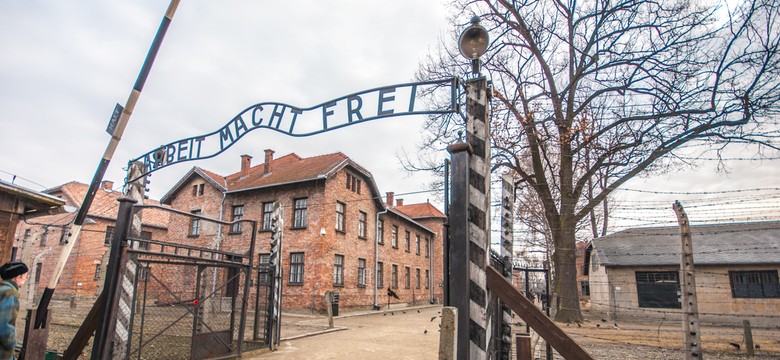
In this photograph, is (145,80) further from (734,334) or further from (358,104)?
(734,334)

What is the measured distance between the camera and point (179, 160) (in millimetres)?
6621

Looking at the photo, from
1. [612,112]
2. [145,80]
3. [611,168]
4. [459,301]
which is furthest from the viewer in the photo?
[611,168]

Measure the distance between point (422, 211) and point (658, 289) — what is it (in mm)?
21808

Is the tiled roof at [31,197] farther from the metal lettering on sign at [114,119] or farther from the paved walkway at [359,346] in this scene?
the paved walkway at [359,346]

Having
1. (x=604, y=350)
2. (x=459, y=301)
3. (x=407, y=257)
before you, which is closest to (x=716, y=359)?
(x=604, y=350)

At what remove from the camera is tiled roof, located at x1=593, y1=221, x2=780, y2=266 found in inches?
754

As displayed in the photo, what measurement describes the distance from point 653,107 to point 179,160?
13.4 m

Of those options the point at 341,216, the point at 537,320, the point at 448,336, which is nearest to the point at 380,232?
the point at 341,216

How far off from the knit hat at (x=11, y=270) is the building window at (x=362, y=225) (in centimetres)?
1984

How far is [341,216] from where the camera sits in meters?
22.5

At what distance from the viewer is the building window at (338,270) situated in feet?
69.5

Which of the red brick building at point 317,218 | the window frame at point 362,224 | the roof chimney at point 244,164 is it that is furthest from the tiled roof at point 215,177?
the window frame at point 362,224

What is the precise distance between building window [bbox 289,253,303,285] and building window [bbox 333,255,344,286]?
1656mm

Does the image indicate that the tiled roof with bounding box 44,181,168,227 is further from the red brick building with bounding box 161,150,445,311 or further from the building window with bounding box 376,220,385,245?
the building window with bounding box 376,220,385,245
